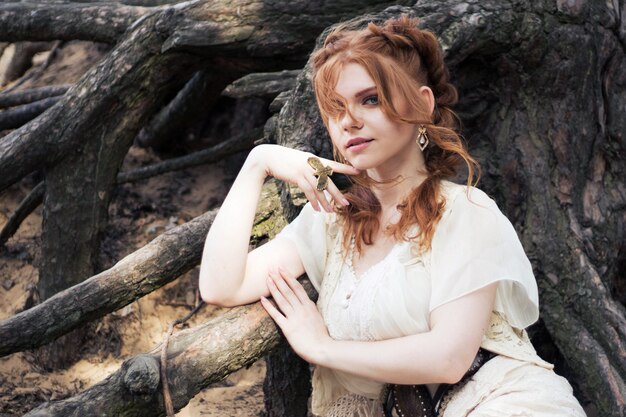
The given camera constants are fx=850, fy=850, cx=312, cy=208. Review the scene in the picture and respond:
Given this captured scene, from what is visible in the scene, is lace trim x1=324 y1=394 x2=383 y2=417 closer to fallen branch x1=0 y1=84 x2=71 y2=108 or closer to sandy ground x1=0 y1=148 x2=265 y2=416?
sandy ground x1=0 y1=148 x2=265 y2=416

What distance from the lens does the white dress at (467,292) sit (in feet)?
6.65

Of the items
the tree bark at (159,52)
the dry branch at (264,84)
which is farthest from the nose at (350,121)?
the dry branch at (264,84)

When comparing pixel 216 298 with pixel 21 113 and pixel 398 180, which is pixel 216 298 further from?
pixel 21 113

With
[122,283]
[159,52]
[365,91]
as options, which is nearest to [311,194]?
[365,91]

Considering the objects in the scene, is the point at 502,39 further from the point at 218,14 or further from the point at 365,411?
the point at 365,411

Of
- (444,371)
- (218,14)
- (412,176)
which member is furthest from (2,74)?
(444,371)

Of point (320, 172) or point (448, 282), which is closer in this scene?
point (448, 282)

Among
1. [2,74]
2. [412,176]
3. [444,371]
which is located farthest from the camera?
[2,74]

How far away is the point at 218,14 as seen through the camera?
3297 millimetres

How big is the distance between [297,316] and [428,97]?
0.66 meters

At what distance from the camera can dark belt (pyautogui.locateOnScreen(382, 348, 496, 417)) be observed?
2.12 meters

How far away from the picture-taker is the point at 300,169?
7.25ft

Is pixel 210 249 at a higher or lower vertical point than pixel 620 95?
higher

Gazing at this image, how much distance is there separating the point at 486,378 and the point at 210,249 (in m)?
0.79
